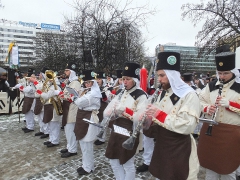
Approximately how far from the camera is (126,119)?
12.2 ft

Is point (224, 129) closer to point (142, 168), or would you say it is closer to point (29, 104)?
point (142, 168)

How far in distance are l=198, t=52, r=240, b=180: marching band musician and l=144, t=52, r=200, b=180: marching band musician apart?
70 cm

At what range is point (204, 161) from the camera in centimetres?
344

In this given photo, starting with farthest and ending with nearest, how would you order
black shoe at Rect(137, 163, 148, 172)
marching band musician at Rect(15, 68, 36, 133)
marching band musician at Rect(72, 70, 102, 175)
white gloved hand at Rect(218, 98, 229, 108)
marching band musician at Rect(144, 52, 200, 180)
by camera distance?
marching band musician at Rect(15, 68, 36, 133)
black shoe at Rect(137, 163, 148, 172)
marching band musician at Rect(72, 70, 102, 175)
white gloved hand at Rect(218, 98, 229, 108)
marching band musician at Rect(144, 52, 200, 180)

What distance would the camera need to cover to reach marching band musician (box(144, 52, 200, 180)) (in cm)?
259

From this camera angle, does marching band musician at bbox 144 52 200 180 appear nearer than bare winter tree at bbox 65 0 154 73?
Yes

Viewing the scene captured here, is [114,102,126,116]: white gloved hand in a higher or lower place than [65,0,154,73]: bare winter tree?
lower

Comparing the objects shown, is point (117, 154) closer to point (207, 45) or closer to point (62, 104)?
point (62, 104)

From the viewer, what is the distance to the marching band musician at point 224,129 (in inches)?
126

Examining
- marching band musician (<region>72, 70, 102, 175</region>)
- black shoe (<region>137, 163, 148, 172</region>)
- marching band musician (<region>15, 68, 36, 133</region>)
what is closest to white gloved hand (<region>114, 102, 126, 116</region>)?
marching band musician (<region>72, 70, 102, 175</region>)

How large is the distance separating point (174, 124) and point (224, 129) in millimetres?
1228

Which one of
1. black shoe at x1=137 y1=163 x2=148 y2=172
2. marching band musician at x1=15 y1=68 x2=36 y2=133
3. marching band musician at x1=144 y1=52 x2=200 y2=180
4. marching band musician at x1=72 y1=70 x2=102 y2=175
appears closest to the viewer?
marching band musician at x1=144 y1=52 x2=200 y2=180

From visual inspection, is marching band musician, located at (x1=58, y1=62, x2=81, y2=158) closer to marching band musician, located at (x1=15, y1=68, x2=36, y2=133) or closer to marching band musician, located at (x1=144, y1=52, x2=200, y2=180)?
marching band musician, located at (x1=15, y1=68, x2=36, y2=133)

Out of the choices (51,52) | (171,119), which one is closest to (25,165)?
(171,119)
